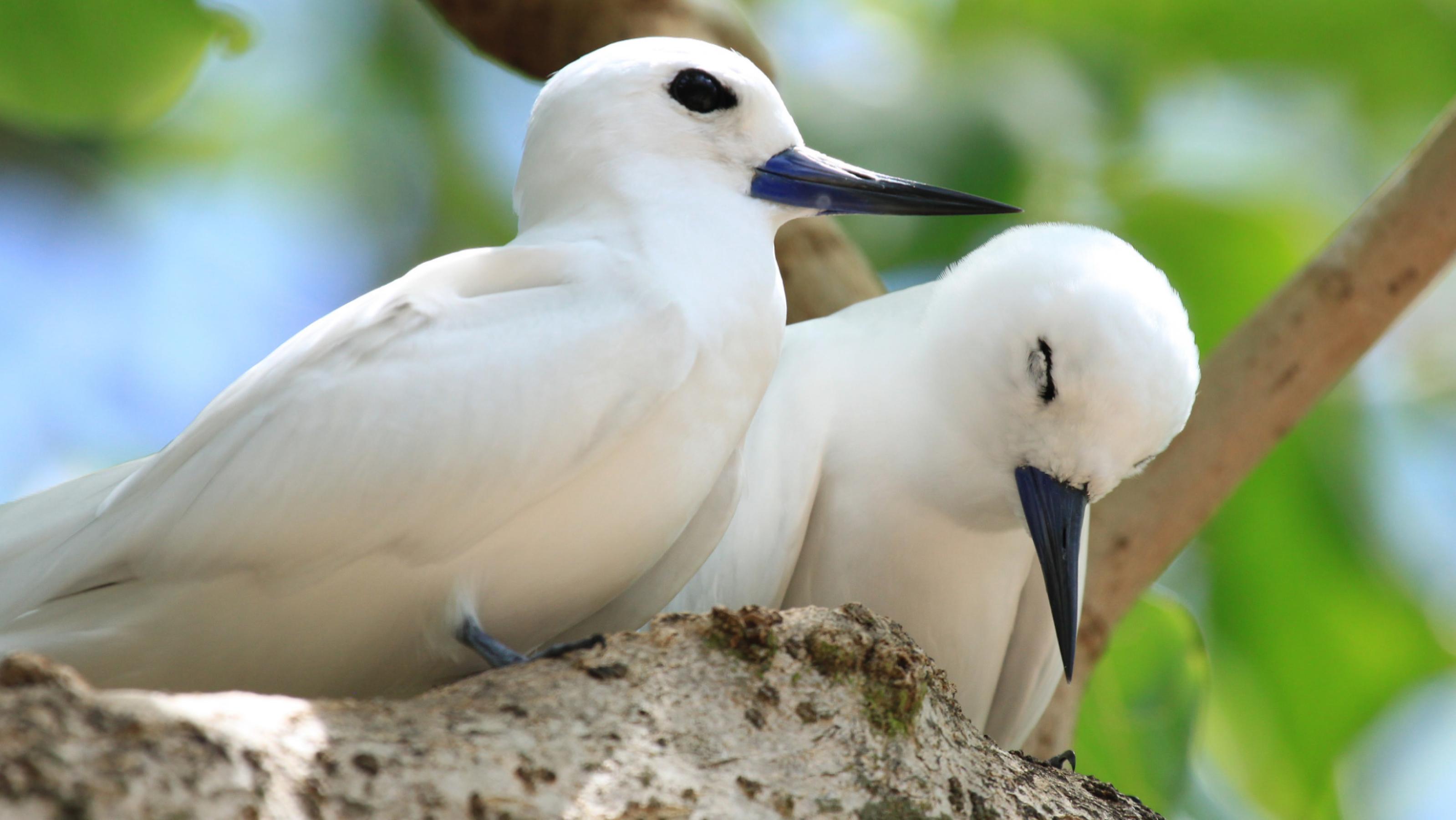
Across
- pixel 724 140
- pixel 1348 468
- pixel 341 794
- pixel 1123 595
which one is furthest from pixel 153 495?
pixel 1348 468

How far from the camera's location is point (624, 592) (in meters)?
A: 2.94

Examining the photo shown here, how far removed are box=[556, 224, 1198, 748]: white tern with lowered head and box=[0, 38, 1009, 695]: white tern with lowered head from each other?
0.40m

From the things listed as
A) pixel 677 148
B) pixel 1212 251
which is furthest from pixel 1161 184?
pixel 677 148

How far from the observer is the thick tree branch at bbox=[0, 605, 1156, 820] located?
1.72m

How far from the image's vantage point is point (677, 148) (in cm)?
300

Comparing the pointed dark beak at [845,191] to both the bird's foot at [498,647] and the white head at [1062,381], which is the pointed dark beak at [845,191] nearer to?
the white head at [1062,381]

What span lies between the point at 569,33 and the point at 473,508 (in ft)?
8.61

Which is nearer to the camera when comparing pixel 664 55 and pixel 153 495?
pixel 153 495

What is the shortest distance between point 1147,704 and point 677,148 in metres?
3.18

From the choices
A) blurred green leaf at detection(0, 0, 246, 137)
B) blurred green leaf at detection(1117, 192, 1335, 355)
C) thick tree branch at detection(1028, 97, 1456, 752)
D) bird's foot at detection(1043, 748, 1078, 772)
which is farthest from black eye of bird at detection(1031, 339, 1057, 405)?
blurred green leaf at detection(1117, 192, 1335, 355)

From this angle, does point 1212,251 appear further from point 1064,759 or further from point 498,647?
point 498,647

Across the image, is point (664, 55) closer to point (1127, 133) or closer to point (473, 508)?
point (473, 508)

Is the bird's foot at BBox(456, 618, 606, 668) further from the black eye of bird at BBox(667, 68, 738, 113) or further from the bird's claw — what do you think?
the black eye of bird at BBox(667, 68, 738, 113)

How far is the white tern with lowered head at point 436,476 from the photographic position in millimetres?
2381
